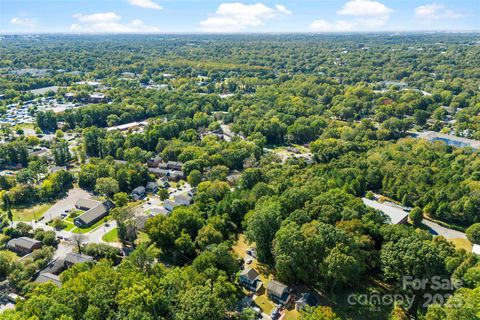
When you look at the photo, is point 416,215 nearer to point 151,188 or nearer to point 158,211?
point 158,211

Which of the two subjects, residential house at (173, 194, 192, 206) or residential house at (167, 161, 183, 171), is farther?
residential house at (167, 161, 183, 171)

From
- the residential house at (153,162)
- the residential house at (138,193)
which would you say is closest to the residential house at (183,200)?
the residential house at (138,193)

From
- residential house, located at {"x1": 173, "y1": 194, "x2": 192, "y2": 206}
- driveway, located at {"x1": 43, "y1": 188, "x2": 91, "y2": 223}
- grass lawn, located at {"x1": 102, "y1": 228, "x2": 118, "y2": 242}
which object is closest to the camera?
grass lawn, located at {"x1": 102, "y1": 228, "x2": 118, "y2": 242}

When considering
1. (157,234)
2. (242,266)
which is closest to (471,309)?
(242,266)

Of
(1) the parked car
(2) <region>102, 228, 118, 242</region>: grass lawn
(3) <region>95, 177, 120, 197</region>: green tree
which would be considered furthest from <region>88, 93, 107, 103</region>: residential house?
(1) the parked car

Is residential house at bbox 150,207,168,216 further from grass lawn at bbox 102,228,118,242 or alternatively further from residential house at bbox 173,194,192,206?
grass lawn at bbox 102,228,118,242

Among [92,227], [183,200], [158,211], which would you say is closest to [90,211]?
[92,227]

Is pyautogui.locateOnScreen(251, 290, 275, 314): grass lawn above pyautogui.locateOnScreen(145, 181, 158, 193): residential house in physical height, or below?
below
